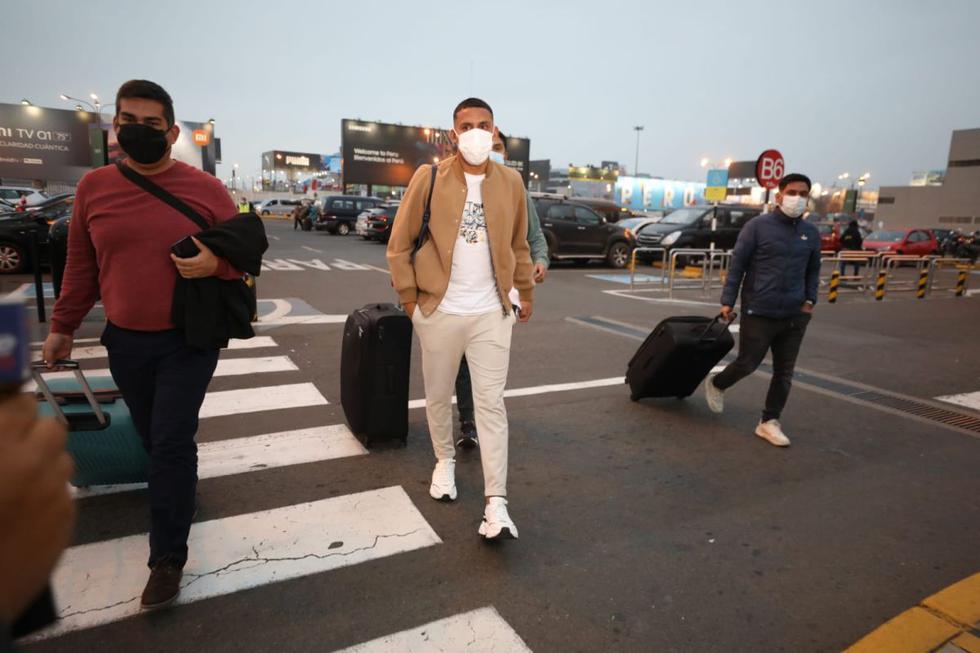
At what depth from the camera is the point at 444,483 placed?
3512mm

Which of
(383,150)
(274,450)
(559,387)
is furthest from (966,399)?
(383,150)

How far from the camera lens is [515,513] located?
11.3 feet

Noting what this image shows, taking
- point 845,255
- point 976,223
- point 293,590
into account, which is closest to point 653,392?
point 293,590

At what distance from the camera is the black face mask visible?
2.43 meters

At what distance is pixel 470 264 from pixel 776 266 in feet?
8.40

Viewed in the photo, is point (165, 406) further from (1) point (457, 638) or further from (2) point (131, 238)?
(1) point (457, 638)

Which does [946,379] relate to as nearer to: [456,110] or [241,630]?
[456,110]

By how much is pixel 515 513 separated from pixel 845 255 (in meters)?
14.3

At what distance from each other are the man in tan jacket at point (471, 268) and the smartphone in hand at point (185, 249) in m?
0.94

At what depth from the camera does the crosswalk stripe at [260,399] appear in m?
4.94

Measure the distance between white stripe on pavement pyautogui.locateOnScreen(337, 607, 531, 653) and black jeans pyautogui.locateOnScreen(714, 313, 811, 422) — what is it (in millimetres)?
2971

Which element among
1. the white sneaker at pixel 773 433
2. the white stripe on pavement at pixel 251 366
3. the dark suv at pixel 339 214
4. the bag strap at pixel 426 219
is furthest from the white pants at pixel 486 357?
the dark suv at pixel 339 214

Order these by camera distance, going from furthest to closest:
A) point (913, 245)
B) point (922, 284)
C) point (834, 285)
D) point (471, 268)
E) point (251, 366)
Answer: point (913, 245)
point (922, 284)
point (834, 285)
point (251, 366)
point (471, 268)

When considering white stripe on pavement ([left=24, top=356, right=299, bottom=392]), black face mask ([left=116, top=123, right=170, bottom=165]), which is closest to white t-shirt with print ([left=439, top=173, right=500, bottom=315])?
black face mask ([left=116, top=123, right=170, bottom=165])
